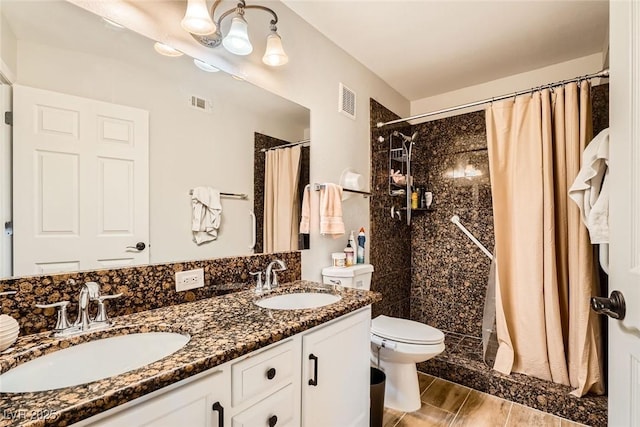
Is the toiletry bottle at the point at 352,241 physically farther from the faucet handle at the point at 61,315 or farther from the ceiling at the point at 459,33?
the faucet handle at the point at 61,315

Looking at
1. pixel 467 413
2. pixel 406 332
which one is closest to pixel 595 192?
pixel 406 332

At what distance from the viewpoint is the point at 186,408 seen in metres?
0.75

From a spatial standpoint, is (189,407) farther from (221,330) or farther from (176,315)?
(176,315)

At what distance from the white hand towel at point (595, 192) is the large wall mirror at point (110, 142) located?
1.67 m

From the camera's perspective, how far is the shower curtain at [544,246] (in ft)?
6.14

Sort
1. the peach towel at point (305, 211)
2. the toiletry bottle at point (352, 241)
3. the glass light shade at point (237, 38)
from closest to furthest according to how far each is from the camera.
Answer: the glass light shade at point (237, 38), the peach towel at point (305, 211), the toiletry bottle at point (352, 241)

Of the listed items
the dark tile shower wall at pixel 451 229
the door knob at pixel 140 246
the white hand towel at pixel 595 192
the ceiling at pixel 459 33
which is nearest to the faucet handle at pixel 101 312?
the door knob at pixel 140 246

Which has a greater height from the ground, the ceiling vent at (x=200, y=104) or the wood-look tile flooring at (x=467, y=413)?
the ceiling vent at (x=200, y=104)

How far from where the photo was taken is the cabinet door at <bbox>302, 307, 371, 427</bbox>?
3.71 feet

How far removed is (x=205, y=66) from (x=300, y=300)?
1220mm

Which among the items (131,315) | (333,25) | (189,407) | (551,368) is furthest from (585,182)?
(131,315)

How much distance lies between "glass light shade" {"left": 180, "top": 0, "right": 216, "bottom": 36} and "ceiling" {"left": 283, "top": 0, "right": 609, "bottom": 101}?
732mm

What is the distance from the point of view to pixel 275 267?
5.58ft

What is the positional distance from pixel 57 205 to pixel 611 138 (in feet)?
5.94
